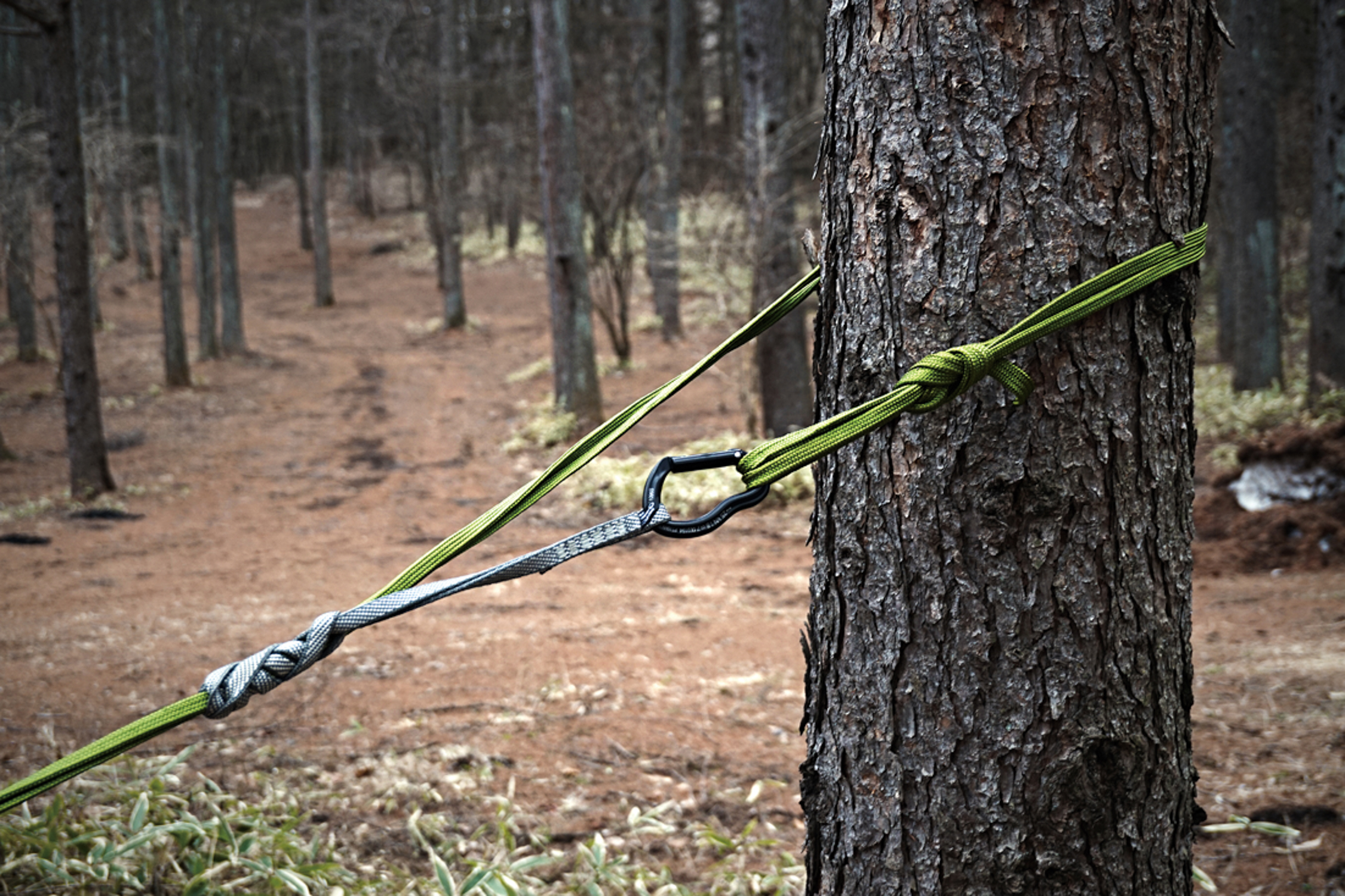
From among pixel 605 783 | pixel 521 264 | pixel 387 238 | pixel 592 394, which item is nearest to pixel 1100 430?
pixel 605 783

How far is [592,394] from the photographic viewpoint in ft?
40.8

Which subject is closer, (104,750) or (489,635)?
(104,750)

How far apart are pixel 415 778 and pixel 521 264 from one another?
25.2m

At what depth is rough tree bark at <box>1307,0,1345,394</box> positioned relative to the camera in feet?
29.9

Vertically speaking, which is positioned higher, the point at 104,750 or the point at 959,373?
the point at 959,373

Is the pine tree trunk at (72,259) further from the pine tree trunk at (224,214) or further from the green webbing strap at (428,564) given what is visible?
the green webbing strap at (428,564)

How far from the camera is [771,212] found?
382 inches

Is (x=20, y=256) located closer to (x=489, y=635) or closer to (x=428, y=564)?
(x=489, y=635)

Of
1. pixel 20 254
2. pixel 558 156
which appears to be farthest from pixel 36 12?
pixel 20 254

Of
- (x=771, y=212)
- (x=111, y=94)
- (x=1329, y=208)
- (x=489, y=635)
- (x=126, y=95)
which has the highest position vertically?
(x=111, y=94)

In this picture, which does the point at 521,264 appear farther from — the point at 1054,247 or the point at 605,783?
the point at 1054,247

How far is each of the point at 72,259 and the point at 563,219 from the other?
542 centimetres

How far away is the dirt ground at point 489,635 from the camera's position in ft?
10.9

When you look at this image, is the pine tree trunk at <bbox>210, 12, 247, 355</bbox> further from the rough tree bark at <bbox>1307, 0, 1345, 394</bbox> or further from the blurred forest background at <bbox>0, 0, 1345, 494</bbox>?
the rough tree bark at <bbox>1307, 0, 1345, 394</bbox>
